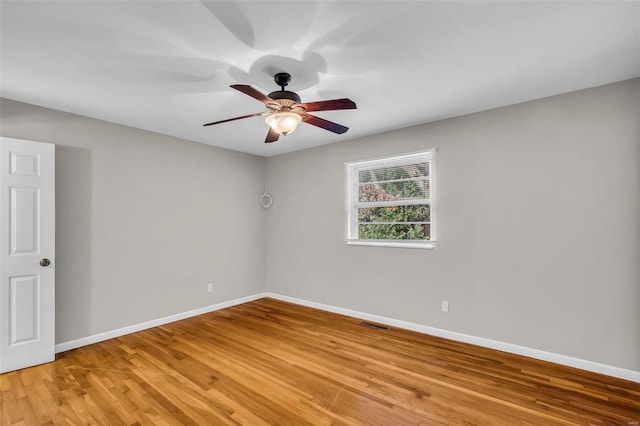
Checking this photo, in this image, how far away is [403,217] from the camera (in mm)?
3971

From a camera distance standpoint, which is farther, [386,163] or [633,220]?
[386,163]

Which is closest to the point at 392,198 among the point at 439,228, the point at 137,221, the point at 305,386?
the point at 439,228

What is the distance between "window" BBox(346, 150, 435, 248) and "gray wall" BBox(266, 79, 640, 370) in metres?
0.13

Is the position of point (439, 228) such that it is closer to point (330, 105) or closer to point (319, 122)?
point (319, 122)

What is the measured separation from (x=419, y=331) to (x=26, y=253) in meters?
4.23

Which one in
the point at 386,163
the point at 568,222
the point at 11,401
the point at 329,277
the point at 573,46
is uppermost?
the point at 573,46

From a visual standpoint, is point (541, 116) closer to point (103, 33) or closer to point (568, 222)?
point (568, 222)

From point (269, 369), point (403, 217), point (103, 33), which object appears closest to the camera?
point (103, 33)

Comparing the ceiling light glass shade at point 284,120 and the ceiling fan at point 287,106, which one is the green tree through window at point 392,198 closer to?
the ceiling fan at point 287,106

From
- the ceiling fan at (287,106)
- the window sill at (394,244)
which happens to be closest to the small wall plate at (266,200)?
the window sill at (394,244)

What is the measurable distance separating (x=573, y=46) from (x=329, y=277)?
3657 millimetres

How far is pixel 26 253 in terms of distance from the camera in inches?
113

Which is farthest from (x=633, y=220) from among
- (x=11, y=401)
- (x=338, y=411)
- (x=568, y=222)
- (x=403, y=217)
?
(x=11, y=401)

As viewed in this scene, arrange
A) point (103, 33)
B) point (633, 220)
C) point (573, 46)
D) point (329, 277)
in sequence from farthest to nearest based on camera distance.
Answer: point (329, 277) < point (633, 220) < point (573, 46) < point (103, 33)
